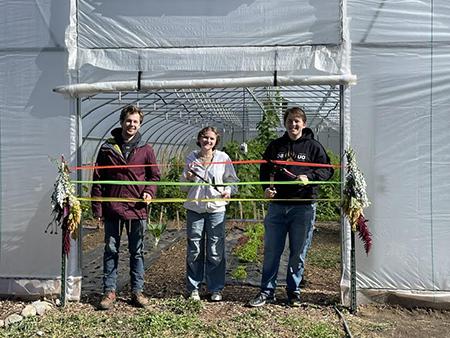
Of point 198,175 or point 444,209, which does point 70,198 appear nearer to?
point 198,175

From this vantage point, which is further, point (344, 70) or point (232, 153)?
point (232, 153)

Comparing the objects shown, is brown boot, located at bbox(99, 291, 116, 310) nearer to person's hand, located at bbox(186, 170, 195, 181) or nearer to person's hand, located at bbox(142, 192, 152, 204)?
person's hand, located at bbox(142, 192, 152, 204)

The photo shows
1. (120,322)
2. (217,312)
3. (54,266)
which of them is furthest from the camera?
(54,266)

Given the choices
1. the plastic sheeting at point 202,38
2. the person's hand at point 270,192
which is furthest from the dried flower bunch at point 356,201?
the plastic sheeting at point 202,38

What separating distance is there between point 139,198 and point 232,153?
6709 mm

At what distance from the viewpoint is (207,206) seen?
5016 millimetres

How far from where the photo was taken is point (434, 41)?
4.96 meters

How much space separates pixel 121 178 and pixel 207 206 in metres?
0.80

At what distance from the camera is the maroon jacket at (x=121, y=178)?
487cm

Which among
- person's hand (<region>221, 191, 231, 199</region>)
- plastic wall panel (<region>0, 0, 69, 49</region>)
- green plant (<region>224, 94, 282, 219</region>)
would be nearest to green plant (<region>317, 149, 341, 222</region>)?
green plant (<region>224, 94, 282, 219</region>)

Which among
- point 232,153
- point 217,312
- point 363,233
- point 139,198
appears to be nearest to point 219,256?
point 217,312

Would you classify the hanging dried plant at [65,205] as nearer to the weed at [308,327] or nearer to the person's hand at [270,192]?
the person's hand at [270,192]

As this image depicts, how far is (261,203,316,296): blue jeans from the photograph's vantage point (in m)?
4.91

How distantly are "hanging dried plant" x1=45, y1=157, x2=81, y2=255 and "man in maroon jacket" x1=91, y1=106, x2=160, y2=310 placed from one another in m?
0.17
